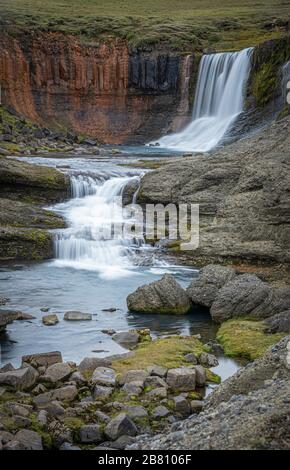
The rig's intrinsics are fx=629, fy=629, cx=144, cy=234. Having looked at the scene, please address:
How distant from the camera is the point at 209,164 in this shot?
26.8m

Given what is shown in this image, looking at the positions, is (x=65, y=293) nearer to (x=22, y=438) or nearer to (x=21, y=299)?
(x=21, y=299)

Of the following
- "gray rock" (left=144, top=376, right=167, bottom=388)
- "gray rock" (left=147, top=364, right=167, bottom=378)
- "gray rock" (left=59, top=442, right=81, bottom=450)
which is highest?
"gray rock" (left=59, top=442, right=81, bottom=450)

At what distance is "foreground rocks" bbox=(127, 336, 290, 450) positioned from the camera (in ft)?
26.2

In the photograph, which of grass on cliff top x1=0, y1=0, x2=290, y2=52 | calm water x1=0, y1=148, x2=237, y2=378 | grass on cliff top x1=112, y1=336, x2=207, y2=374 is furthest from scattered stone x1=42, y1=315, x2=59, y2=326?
grass on cliff top x1=0, y1=0, x2=290, y2=52

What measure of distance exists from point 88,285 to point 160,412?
10.4 meters

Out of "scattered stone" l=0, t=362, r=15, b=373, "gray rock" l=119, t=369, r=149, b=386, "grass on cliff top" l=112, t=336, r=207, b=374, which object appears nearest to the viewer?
"gray rock" l=119, t=369, r=149, b=386

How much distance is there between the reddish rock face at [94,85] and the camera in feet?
191

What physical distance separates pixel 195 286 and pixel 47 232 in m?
8.09

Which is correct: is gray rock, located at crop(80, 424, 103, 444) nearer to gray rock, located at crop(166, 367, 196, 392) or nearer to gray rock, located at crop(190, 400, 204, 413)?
gray rock, located at crop(190, 400, 204, 413)

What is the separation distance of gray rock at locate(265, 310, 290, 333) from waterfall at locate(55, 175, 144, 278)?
7.75 m

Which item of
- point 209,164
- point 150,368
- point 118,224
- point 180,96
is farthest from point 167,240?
point 180,96

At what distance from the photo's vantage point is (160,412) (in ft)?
36.2

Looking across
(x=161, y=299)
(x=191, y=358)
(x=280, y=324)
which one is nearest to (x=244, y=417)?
(x=191, y=358)

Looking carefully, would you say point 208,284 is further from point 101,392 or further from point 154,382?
point 101,392
